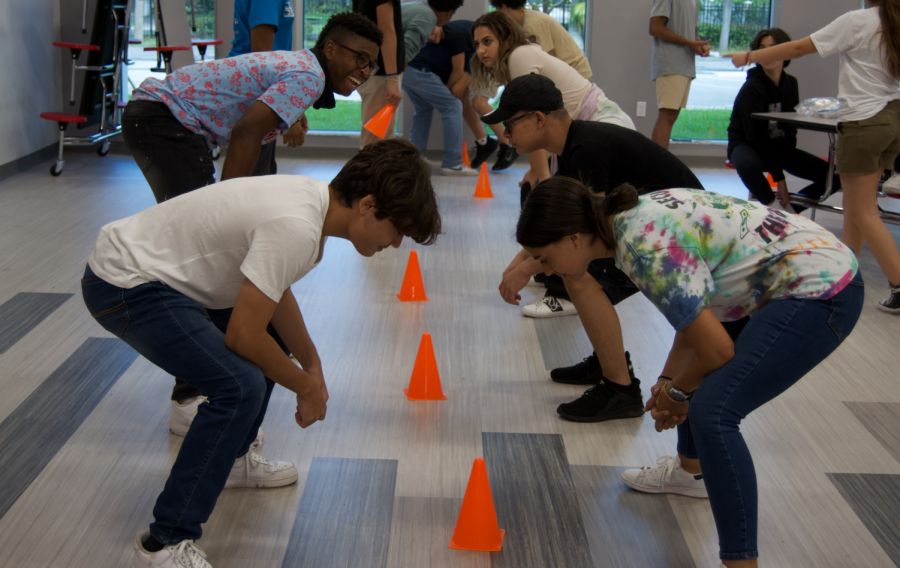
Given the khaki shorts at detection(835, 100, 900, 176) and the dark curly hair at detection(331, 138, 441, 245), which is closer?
the dark curly hair at detection(331, 138, 441, 245)

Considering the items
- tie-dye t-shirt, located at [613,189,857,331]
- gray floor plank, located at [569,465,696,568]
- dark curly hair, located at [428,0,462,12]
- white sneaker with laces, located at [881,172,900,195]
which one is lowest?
gray floor plank, located at [569,465,696,568]

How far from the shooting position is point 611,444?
2.22 m

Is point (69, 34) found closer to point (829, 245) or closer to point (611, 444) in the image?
point (611, 444)

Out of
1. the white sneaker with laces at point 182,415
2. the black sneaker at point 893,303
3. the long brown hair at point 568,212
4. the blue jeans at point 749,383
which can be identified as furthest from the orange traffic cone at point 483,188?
the blue jeans at point 749,383

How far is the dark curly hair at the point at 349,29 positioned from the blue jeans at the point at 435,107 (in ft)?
11.0

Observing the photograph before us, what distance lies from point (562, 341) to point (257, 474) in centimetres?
138

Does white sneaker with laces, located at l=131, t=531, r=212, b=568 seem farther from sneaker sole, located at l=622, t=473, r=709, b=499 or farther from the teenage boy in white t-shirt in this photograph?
sneaker sole, located at l=622, t=473, r=709, b=499

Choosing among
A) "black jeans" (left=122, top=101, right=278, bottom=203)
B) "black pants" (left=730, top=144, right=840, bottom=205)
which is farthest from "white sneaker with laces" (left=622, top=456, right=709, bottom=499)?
"black pants" (left=730, top=144, right=840, bottom=205)

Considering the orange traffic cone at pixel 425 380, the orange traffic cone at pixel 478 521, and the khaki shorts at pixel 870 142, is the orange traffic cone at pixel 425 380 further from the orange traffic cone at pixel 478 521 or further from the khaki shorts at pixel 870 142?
the khaki shorts at pixel 870 142

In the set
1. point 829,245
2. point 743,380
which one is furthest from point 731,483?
point 829,245

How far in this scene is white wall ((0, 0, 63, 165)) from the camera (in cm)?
525

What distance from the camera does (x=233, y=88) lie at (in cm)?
230

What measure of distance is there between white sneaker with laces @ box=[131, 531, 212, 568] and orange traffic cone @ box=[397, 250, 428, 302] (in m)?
1.87

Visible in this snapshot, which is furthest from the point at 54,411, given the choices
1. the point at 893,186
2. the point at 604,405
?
the point at 893,186
